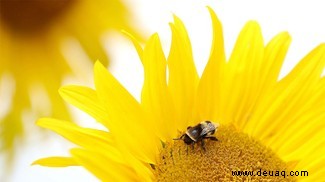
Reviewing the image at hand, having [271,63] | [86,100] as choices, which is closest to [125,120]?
[86,100]

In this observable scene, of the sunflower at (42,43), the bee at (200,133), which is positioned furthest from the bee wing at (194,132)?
the sunflower at (42,43)

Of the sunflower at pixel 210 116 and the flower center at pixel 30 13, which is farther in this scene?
the flower center at pixel 30 13

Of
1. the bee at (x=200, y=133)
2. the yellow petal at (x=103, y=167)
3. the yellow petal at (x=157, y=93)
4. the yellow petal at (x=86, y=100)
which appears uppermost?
the yellow petal at (x=157, y=93)

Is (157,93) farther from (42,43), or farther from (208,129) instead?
(42,43)

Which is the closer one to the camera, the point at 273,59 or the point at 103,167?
the point at 103,167

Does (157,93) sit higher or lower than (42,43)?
lower

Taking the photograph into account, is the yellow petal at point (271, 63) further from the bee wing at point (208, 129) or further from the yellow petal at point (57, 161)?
the yellow petal at point (57, 161)

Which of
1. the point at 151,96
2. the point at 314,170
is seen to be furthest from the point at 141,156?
the point at 314,170

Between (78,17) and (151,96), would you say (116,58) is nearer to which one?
(78,17)
